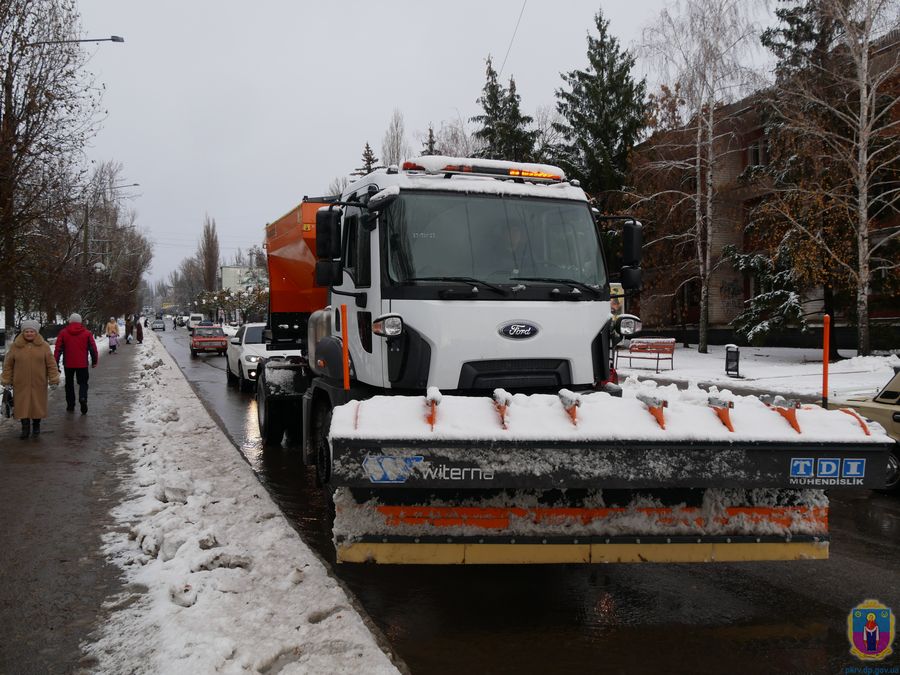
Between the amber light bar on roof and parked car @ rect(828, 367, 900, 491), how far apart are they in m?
3.97

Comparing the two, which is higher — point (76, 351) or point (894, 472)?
point (76, 351)

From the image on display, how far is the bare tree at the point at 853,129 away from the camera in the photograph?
67.3 ft

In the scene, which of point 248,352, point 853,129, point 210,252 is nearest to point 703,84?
point 853,129

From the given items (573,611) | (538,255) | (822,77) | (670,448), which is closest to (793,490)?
(670,448)

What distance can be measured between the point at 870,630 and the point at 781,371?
19295mm

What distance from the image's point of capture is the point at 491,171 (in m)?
5.95

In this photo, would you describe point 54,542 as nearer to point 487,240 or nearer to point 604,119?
point 487,240

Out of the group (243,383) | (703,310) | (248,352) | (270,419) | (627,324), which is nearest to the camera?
(627,324)

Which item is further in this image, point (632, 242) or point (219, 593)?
point (632, 242)

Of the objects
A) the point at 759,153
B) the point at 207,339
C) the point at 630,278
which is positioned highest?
the point at 759,153

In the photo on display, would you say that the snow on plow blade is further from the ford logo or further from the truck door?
the truck door

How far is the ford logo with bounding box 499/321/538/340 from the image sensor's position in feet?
16.8

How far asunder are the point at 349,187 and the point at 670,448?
4.16m

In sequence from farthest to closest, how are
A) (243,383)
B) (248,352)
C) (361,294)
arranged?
(243,383)
(248,352)
(361,294)
